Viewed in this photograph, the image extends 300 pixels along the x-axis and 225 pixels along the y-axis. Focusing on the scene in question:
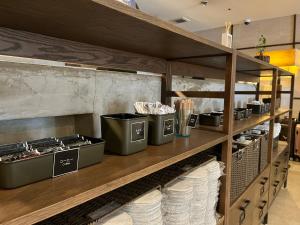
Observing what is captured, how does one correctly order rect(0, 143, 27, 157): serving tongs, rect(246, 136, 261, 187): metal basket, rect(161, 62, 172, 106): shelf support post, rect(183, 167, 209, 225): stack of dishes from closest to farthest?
rect(0, 143, 27, 157): serving tongs → rect(183, 167, 209, 225): stack of dishes → rect(161, 62, 172, 106): shelf support post → rect(246, 136, 261, 187): metal basket

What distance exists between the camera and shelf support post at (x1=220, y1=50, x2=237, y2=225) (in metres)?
1.41

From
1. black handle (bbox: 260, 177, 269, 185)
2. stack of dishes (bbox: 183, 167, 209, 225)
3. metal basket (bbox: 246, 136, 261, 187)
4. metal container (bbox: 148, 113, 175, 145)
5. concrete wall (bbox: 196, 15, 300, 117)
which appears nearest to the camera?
metal container (bbox: 148, 113, 175, 145)

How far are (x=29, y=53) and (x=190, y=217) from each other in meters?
1.03

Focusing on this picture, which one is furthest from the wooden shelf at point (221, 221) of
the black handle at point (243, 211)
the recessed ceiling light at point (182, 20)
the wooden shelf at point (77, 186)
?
the recessed ceiling light at point (182, 20)

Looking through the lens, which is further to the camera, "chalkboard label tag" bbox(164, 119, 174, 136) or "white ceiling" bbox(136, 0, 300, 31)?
"white ceiling" bbox(136, 0, 300, 31)

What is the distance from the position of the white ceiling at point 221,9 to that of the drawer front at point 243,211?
3.86 meters

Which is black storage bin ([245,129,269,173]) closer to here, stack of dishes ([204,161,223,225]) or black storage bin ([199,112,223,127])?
black storage bin ([199,112,223,127])

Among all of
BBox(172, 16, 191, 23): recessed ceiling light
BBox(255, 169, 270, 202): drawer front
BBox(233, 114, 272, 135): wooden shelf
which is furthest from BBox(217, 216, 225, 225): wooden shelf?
BBox(172, 16, 191, 23): recessed ceiling light

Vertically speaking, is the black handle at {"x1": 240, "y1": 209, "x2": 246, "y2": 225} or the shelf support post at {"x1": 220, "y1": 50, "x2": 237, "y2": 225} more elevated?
the shelf support post at {"x1": 220, "y1": 50, "x2": 237, "y2": 225}

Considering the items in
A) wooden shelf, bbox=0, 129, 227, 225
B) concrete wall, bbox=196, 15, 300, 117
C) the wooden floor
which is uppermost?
concrete wall, bbox=196, 15, 300, 117

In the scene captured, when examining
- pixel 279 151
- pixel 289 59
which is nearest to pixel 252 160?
pixel 279 151

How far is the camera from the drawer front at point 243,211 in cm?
167

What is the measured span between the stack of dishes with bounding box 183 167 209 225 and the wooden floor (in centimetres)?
189

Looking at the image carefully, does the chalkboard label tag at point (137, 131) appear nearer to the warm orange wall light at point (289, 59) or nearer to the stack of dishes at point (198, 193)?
the stack of dishes at point (198, 193)
